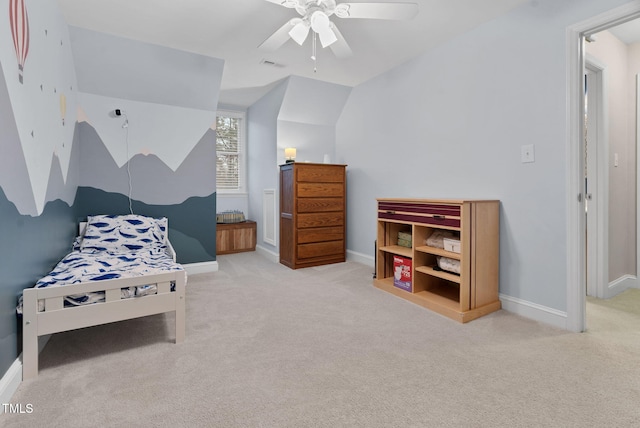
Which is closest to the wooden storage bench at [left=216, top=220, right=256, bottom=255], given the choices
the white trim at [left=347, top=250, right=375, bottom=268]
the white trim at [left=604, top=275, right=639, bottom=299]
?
the white trim at [left=347, top=250, right=375, bottom=268]

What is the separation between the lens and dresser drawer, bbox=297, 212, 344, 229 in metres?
3.88

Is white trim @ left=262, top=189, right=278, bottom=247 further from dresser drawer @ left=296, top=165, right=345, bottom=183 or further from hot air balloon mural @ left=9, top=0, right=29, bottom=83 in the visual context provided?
hot air balloon mural @ left=9, top=0, right=29, bottom=83

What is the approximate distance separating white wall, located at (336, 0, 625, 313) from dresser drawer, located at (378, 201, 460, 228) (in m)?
0.45

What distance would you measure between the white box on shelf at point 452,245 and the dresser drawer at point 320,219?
1781mm

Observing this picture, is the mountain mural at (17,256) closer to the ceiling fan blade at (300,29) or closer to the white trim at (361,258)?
the ceiling fan blade at (300,29)

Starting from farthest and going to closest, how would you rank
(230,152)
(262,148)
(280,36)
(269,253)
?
1. (230,152)
2. (262,148)
3. (269,253)
4. (280,36)

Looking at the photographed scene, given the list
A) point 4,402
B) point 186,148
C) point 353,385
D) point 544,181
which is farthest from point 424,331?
point 186,148

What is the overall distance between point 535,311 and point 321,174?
8.49 feet

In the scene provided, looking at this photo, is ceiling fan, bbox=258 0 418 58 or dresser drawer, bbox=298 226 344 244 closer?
ceiling fan, bbox=258 0 418 58

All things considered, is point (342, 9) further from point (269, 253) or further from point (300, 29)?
point (269, 253)

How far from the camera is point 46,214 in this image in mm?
2059

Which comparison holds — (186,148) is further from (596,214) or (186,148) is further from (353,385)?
(596,214)

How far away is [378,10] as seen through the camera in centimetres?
193

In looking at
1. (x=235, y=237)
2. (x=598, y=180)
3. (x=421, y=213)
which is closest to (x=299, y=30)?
(x=421, y=213)
